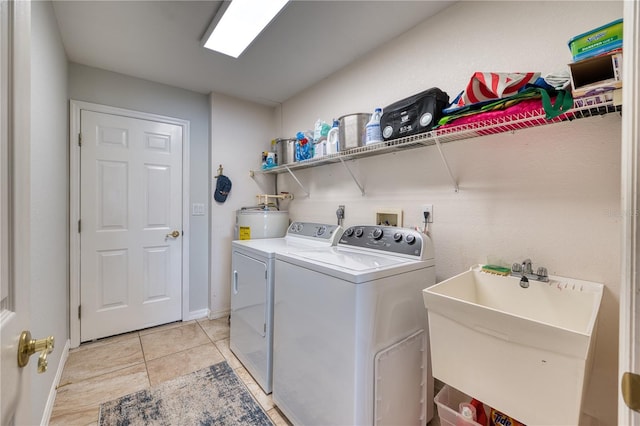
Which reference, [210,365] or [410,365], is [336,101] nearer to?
[410,365]

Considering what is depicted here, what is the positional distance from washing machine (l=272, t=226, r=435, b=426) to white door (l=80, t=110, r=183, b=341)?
5.44ft

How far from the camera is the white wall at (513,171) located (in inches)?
45.3

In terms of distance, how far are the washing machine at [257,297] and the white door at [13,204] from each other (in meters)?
1.16

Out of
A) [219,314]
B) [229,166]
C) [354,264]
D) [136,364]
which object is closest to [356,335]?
[354,264]

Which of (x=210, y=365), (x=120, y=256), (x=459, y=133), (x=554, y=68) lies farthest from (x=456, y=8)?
(x=120, y=256)

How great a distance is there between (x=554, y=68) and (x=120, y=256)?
334 cm

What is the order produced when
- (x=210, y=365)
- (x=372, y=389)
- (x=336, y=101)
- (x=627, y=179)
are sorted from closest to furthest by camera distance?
(x=627, y=179) < (x=372, y=389) < (x=210, y=365) < (x=336, y=101)

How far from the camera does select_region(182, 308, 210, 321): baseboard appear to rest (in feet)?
9.32

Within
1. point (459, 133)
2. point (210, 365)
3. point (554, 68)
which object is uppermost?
point (554, 68)

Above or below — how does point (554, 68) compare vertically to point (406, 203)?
above

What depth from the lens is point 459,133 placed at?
1346 millimetres

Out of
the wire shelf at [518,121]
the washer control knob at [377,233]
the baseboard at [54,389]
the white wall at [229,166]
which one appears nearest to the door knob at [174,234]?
the white wall at [229,166]

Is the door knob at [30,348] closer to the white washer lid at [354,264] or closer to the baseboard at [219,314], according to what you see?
the white washer lid at [354,264]

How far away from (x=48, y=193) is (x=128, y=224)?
0.93 m
